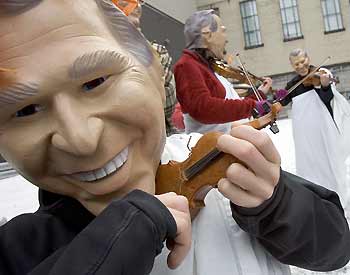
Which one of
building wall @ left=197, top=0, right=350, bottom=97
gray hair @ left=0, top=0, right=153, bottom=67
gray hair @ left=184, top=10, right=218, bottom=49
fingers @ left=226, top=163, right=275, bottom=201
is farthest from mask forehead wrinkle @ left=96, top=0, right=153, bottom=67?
building wall @ left=197, top=0, right=350, bottom=97

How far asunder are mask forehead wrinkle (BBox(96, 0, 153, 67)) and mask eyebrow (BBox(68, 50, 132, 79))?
0.15ft

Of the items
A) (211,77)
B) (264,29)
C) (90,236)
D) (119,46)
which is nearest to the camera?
(90,236)

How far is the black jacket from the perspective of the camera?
1.83ft

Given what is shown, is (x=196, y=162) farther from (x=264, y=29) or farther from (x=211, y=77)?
(x=264, y=29)

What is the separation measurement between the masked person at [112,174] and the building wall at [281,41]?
610 inches

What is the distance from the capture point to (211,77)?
2.07 metres

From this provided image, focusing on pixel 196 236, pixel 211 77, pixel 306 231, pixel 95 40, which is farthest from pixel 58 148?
pixel 211 77

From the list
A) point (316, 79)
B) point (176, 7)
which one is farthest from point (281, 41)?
point (316, 79)

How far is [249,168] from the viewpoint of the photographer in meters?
0.65

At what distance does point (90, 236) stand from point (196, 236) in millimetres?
231

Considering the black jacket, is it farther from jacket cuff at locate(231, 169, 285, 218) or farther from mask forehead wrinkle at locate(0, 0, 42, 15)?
mask forehead wrinkle at locate(0, 0, 42, 15)

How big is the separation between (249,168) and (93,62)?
266 mm

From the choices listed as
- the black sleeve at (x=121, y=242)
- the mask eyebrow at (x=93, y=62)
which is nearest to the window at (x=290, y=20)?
the mask eyebrow at (x=93, y=62)

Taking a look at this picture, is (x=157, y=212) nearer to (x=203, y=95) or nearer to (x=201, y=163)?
(x=201, y=163)
